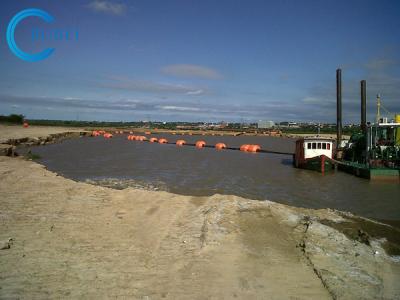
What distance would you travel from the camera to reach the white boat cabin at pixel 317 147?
3006 centimetres

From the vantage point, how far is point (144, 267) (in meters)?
6.13

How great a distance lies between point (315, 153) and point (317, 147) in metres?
0.52

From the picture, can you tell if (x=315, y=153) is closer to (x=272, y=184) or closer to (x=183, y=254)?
(x=272, y=184)

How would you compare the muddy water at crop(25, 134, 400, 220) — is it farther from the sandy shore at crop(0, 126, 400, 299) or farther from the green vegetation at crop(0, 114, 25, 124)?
the green vegetation at crop(0, 114, 25, 124)

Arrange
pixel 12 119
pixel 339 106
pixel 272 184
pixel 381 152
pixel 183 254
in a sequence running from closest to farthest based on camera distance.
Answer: pixel 183 254, pixel 272 184, pixel 381 152, pixel 339 106, pixel 12 119

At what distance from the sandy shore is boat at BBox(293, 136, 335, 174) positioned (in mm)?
19409

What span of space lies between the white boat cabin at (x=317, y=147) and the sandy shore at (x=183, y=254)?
20459 millimetres

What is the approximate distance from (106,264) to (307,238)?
4031 mm

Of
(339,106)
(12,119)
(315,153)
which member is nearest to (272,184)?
(315,153)

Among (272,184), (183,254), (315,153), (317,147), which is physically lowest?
(272,184)

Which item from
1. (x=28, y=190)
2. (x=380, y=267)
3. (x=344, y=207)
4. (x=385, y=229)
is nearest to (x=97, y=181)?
(x=28, y=190)

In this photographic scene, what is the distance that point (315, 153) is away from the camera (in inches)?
1200

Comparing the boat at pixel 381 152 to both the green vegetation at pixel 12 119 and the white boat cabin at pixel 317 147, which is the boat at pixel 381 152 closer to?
the white boat cabin at pixel 317 147

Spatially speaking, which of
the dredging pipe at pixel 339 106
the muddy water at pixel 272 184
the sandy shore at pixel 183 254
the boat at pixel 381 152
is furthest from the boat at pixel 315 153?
the sandy shore at pixel 183 254
